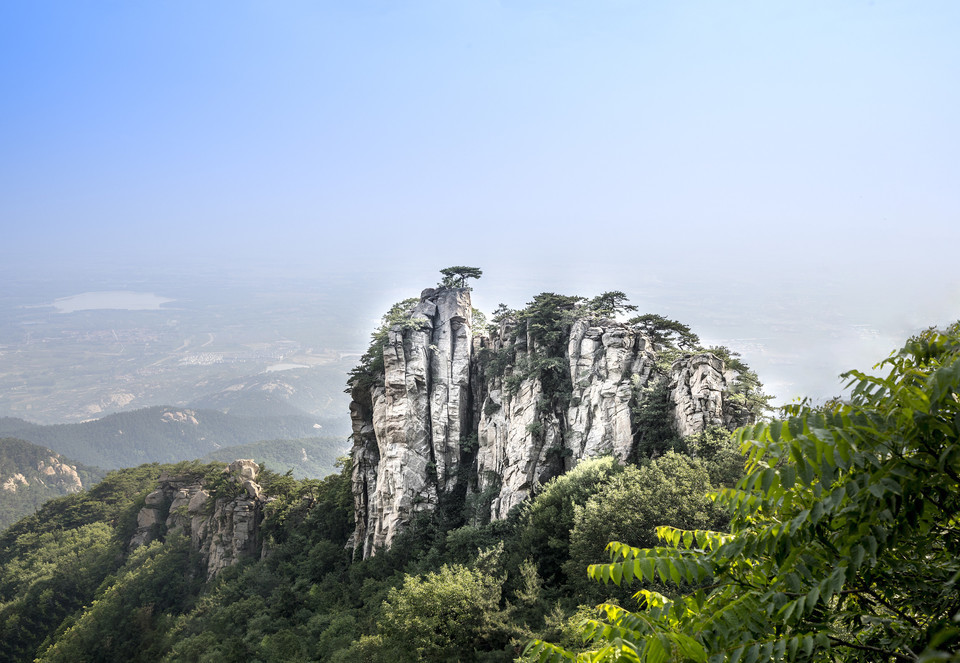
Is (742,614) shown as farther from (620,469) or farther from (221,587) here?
(221,587)

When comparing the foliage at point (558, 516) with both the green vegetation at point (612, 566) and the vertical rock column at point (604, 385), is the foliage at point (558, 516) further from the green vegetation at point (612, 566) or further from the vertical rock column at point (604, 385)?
the vertical rock column at point (604, 385)

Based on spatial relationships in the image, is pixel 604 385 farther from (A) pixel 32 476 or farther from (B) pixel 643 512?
(A) pixel 32 476

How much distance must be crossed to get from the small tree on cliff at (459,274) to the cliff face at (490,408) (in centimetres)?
→ 202

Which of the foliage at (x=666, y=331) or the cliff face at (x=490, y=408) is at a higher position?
the foliage at (x=666, y=331)

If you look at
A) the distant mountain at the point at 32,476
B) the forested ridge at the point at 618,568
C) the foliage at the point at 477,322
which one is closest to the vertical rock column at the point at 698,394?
the forested ridge at the point at 618,568

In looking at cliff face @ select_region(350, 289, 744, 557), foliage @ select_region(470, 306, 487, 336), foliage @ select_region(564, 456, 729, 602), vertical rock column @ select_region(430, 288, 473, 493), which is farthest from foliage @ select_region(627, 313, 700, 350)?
foliage @ select_region(564, 456, 729, 602)

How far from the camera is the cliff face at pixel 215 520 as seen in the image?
171 ft

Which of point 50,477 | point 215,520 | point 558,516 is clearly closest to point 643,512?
point 558,516

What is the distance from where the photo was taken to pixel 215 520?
54.2 m

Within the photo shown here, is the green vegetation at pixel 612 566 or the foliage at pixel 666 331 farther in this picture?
the foliage at pixel 666 331

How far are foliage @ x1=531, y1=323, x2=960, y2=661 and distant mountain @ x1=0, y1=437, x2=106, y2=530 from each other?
563ft

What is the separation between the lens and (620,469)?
2648 cm

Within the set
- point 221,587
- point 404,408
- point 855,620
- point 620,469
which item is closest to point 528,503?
point 620,469

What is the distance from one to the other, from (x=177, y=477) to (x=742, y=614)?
79.7m
